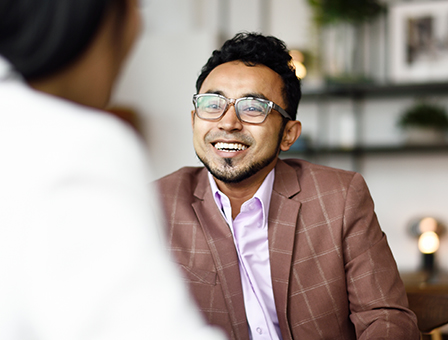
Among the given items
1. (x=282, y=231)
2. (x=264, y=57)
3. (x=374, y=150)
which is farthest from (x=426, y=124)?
(x=282, y=231)

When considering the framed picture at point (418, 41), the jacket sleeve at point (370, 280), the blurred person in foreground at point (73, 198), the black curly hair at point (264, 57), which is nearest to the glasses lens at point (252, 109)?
the black curly hair at point (264, 57)

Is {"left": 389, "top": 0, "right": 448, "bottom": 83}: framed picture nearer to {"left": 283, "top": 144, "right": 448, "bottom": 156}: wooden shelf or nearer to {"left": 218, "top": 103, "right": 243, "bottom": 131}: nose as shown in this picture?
{"left": 283, "top": 144, "right": 448, "bottom": 156}: wooden shelf

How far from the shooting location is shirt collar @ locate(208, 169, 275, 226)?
1589mm

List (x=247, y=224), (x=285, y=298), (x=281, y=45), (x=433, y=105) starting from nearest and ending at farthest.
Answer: (x=285, y=298), (x=247, y=224), (x=281, y=45), (x=433, y=105)

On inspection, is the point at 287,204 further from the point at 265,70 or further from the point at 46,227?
the point at 46,227

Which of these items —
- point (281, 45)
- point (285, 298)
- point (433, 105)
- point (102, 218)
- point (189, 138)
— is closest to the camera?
point (102, 218)

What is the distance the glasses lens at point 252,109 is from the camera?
5.02ft

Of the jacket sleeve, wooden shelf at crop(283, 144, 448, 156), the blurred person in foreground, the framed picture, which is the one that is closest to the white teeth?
the jacket sleeve

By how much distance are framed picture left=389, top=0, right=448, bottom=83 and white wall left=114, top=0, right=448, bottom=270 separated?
0.75 ft

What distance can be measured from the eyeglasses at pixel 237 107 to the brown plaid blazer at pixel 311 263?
0.26 m

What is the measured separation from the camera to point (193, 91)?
396 cm

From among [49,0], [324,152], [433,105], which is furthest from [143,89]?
[49,0]

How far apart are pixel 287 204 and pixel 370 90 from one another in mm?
2169

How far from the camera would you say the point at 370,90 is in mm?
3461
